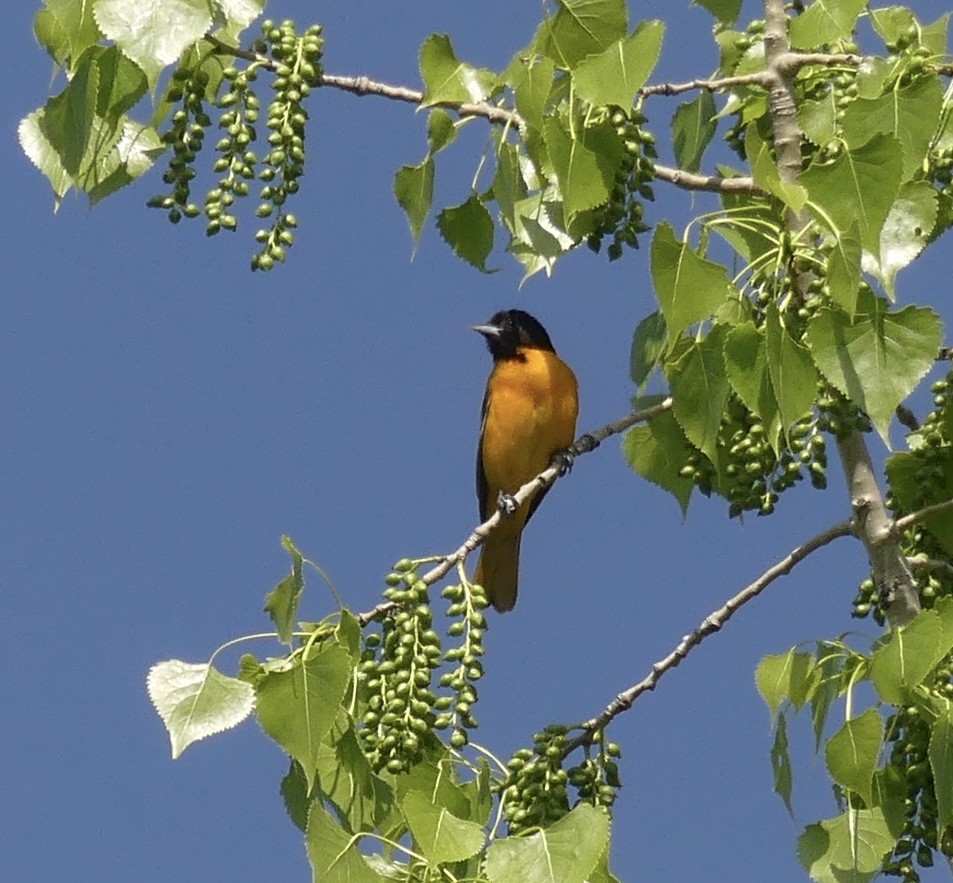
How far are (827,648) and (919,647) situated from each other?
29cm

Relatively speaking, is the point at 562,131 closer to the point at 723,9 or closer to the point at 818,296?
the point at 818,296

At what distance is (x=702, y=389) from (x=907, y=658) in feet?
1.99

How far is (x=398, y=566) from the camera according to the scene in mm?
3092

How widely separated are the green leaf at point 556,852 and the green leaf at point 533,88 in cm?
123

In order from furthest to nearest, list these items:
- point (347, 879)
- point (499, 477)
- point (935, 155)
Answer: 1. point (499, 477)
2. point (935, 155)
3. point (347, 879)

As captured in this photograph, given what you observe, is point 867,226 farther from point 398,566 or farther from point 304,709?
point 304,709

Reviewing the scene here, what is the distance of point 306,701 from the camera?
2.84 meters

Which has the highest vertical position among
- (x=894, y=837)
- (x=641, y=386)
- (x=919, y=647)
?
(x=641, y=386)

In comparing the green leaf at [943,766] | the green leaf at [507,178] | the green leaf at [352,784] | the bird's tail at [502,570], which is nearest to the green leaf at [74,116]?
the green leaf at [507,178]

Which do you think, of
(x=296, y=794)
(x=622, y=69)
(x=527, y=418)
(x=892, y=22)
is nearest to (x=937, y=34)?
(x=892, y=22)

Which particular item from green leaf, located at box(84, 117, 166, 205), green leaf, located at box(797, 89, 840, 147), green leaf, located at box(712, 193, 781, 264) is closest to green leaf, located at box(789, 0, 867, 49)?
green leaf, located at box(797, 89, 840, 147)

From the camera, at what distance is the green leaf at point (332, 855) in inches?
110

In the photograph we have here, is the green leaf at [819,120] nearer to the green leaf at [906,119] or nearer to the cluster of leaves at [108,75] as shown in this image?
the green leaf at [906,119]

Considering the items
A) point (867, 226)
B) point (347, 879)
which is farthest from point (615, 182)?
point (347, 879)
